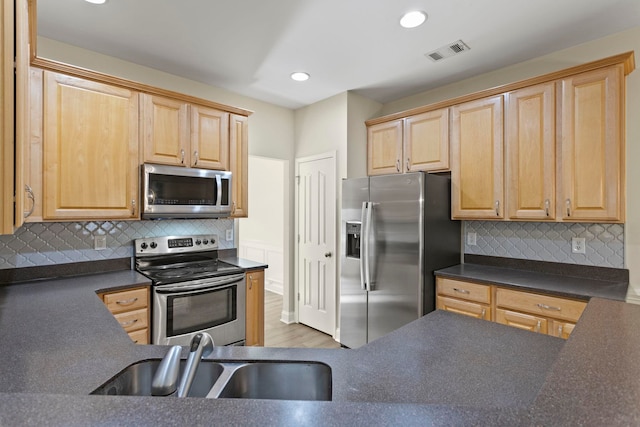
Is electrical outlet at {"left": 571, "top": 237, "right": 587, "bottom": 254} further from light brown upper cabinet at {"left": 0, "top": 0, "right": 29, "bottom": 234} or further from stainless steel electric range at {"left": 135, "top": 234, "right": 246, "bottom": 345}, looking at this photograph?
light brown upper cabinet at {"left": 0, "top": 0, "right": 29, "bottom": 234}

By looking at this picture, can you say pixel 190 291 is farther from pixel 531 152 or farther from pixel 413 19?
pixel 531 152

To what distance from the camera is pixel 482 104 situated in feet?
9.03

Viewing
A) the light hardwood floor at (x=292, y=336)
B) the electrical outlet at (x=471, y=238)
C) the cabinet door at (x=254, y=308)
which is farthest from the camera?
the light hardwood floor at (x=292, y=336)

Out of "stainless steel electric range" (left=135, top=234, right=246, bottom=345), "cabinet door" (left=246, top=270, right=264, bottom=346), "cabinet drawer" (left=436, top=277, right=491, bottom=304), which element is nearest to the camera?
"stainless steel electric range" (left=135, top=234, right=246, bottom=345)

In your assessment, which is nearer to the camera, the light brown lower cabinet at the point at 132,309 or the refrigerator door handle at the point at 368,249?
the light brown lower cabinet at the point at 132,309

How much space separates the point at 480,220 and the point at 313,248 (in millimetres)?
1843

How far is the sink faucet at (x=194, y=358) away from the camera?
0.81 m

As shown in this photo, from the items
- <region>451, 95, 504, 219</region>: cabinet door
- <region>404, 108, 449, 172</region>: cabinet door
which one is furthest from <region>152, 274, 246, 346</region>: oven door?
<region>451, 95, 504, 219</region>: cabinet door

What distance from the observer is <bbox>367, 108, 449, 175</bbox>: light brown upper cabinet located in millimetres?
3004

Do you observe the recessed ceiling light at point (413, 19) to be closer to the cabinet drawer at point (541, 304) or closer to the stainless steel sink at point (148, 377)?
the cabinet drawer at point (541, 304)

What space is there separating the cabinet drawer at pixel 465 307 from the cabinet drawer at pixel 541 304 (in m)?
0.12

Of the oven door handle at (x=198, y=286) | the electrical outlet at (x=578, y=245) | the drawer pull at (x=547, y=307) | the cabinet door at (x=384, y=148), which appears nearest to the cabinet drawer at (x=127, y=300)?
the oven door handle at (x=198, y=286)

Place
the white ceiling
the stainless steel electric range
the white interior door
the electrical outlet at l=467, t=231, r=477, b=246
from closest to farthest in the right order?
the white ceiling, the stainless steel electric range, the electrical outlet at l=467, t=231, r=477, b=246, the white interior door

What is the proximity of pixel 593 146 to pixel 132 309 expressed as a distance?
3424mm
